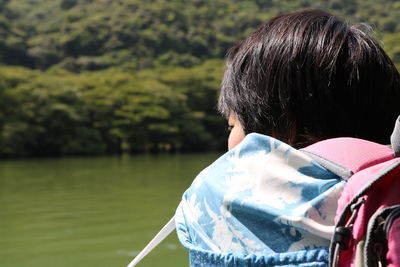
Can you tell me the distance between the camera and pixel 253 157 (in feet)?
2.14

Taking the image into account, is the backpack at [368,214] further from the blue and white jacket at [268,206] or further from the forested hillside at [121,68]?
the forested hillside at [121,68]

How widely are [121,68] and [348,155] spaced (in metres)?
42.9

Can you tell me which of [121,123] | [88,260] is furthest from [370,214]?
[121,123]

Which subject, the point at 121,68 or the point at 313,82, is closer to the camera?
the point at 313,82

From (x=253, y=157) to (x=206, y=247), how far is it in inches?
4.6

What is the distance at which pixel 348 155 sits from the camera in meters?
0.63

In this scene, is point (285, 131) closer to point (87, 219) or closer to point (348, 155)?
point (348, 155)

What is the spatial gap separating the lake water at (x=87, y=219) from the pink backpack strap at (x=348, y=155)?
5.02m

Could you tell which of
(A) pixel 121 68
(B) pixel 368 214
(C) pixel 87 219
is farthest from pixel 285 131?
(A) pixel 121 68

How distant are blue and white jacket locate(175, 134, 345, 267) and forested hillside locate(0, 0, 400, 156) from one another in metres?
14.2

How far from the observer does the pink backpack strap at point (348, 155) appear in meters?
0.62

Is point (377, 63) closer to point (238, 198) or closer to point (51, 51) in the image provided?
point (238, 198)

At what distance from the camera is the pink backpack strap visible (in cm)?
62

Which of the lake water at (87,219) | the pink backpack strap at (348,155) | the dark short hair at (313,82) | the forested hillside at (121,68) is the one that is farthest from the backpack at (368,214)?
the forested hillside at (121,68)
